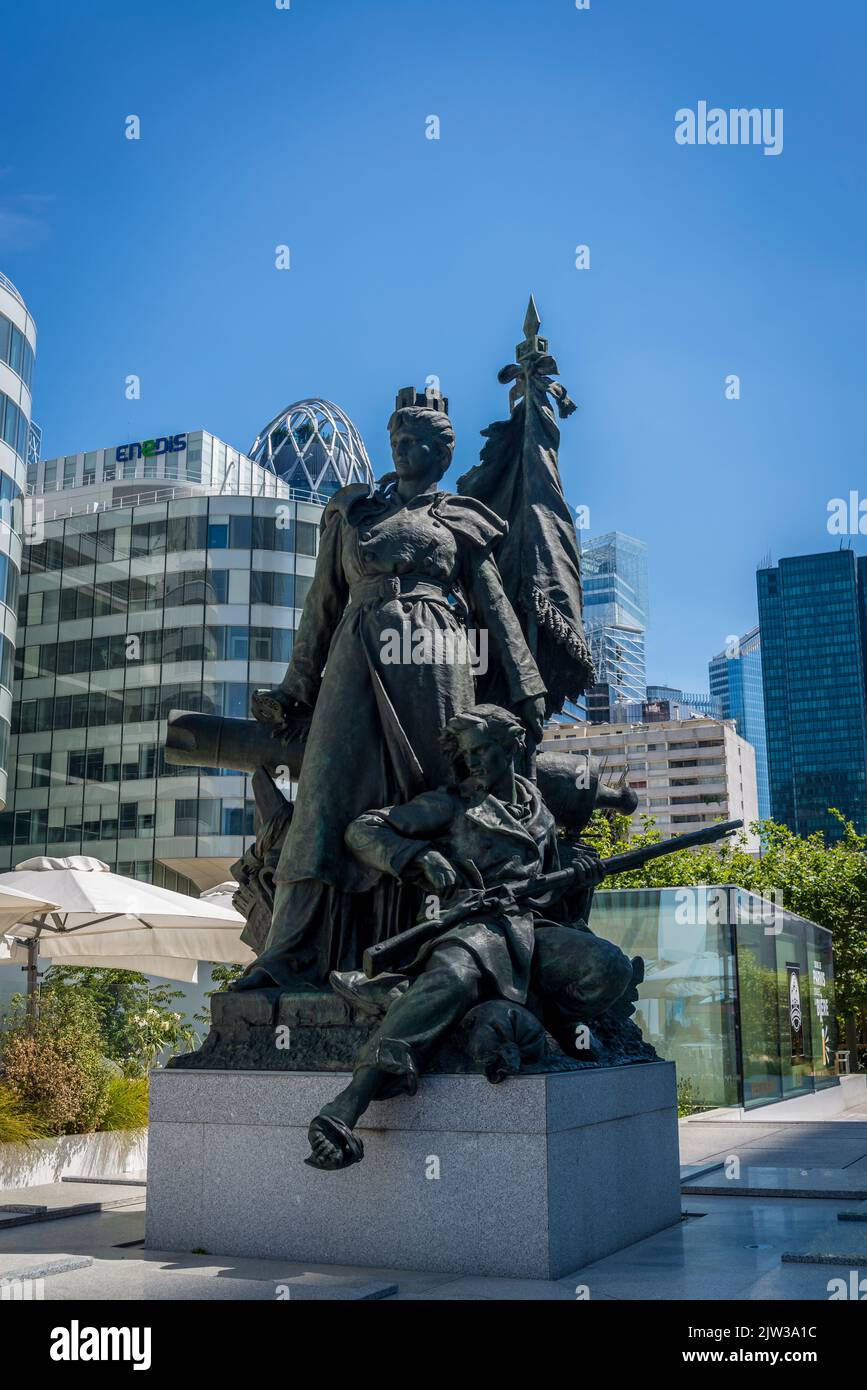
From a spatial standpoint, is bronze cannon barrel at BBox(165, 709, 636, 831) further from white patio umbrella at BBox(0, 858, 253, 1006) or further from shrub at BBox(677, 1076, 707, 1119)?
shrub at BBox(677, 1076, 707, 1119)

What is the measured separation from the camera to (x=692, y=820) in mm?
146000

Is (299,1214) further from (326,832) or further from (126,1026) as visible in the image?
(126,1026)

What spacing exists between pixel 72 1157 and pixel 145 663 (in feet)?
161

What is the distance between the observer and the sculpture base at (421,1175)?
608 centimetres

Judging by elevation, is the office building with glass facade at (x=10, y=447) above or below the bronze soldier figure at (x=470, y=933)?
above

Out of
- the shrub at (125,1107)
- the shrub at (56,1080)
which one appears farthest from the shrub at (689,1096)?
the shrub at (56,1080)

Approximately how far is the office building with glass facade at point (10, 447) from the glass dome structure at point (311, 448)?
5004 cm

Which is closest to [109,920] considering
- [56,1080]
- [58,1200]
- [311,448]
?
[56,1080]

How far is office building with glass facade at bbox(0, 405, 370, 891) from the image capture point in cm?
5659

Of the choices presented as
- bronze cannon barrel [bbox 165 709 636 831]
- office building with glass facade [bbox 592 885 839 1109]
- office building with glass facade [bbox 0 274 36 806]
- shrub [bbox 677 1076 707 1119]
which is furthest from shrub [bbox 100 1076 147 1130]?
office building with glass facade [bbox 0 274 36 806]

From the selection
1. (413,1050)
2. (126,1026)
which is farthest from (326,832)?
(126,1026)

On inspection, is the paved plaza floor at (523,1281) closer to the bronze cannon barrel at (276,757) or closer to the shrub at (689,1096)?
the bronze cannon barrel at (276,757)

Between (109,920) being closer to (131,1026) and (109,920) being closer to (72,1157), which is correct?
(131,1026)
